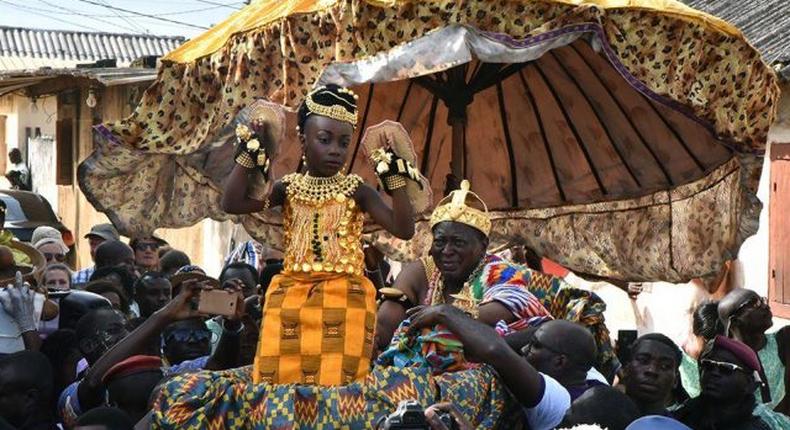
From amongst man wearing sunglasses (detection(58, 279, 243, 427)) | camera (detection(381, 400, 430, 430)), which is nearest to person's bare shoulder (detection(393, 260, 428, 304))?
man wearing sunglasses (detection(58, 279, 243, 427))

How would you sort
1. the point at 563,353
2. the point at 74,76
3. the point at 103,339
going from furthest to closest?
the point at 74,76 → the point at 103,339 → the point at 563,353

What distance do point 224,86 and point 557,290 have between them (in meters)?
1.73

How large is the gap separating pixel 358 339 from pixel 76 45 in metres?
37.8

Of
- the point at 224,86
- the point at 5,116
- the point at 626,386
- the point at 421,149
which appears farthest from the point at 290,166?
the point at 5,116

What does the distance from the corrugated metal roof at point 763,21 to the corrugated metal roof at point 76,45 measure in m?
25.4

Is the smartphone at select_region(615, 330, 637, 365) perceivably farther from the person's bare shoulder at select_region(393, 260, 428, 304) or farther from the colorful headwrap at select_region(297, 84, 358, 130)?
the colorful headwrap at select_region(297, 84, 358, 130)

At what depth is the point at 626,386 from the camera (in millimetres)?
7188

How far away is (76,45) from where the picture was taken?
139 ft

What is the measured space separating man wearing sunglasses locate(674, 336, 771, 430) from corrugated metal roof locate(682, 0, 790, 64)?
565 cm

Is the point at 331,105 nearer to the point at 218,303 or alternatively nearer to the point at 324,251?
the point at 324,251

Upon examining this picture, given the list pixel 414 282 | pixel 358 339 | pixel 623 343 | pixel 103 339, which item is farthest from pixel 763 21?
pixel 358 339

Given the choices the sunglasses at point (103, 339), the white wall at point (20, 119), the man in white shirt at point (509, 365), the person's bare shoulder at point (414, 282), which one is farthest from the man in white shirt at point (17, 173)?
the man in white shirt at point (509, 365)

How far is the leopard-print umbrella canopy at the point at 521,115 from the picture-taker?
274 inches

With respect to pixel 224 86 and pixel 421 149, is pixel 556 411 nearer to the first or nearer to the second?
pixel 224 86
